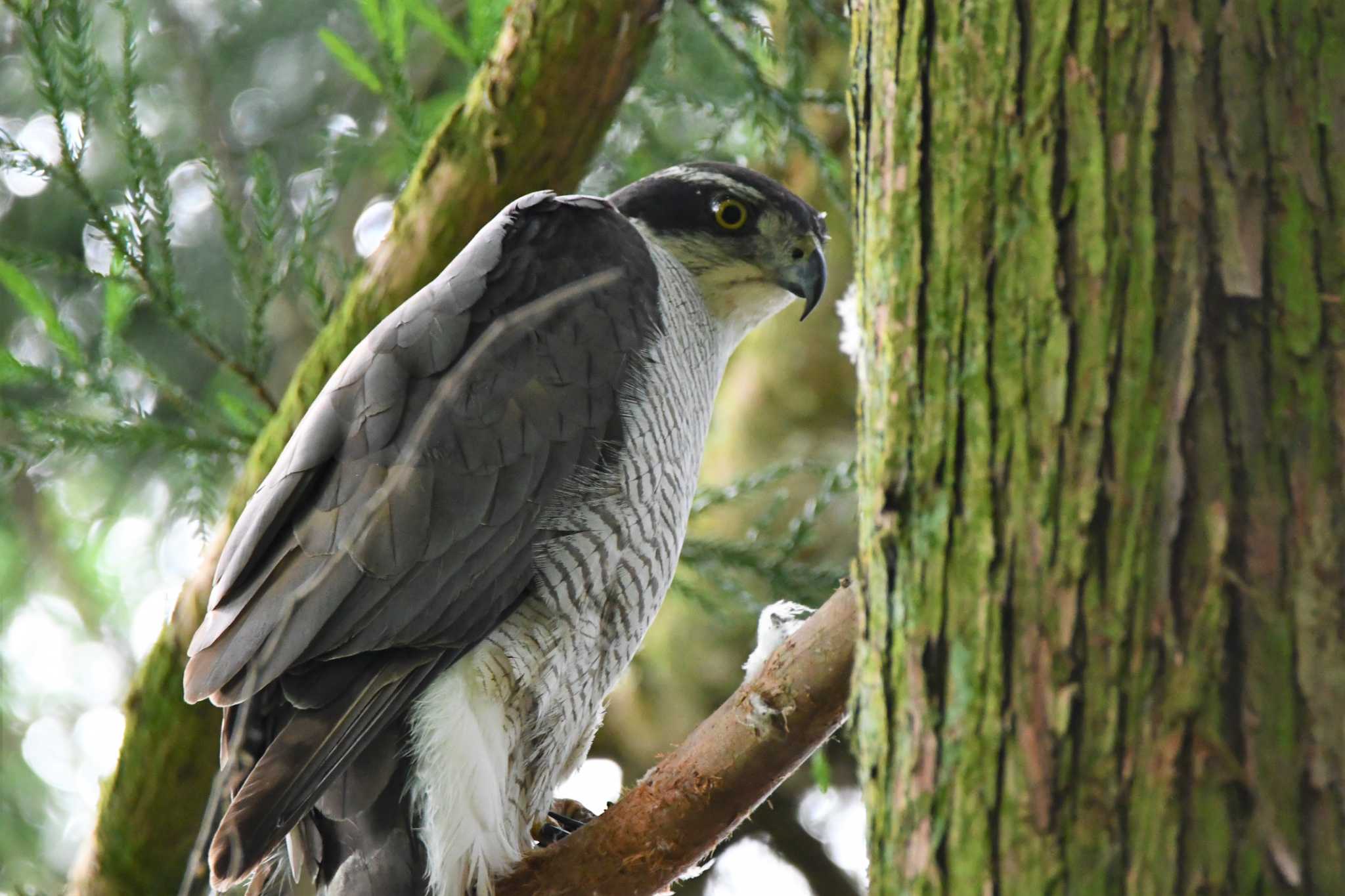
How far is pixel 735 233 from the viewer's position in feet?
9.93

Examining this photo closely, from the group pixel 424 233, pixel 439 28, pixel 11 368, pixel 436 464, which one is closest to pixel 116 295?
pixel 11 368

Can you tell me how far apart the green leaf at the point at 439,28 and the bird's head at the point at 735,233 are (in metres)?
0.65

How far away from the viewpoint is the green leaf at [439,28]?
321 cm

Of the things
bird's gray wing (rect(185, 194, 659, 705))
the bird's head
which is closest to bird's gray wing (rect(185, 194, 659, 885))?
bird's gray wing (rect(185, 194, 659, 705))

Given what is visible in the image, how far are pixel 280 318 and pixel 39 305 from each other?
79.1 inches

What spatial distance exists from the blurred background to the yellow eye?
45 centimetres

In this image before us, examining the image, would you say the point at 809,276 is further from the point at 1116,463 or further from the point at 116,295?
the point at 1116,463

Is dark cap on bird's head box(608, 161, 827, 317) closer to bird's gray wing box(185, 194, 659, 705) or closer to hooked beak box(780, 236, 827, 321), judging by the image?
hooked beak box(780, 236, 827, 321)

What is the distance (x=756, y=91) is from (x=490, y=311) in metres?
1.27

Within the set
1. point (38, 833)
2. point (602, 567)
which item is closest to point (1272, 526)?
point (602, 567)

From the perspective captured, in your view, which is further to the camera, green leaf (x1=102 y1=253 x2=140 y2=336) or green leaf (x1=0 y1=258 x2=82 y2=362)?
green leaf (x1=102 y1=253 x2=140 y2=336)

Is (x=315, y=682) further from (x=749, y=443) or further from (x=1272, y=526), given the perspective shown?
(x=749, y=443)

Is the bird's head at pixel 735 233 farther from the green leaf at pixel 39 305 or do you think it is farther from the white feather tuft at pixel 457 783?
the green leaf at pixel 39 305

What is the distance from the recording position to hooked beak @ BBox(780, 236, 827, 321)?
296 cm
